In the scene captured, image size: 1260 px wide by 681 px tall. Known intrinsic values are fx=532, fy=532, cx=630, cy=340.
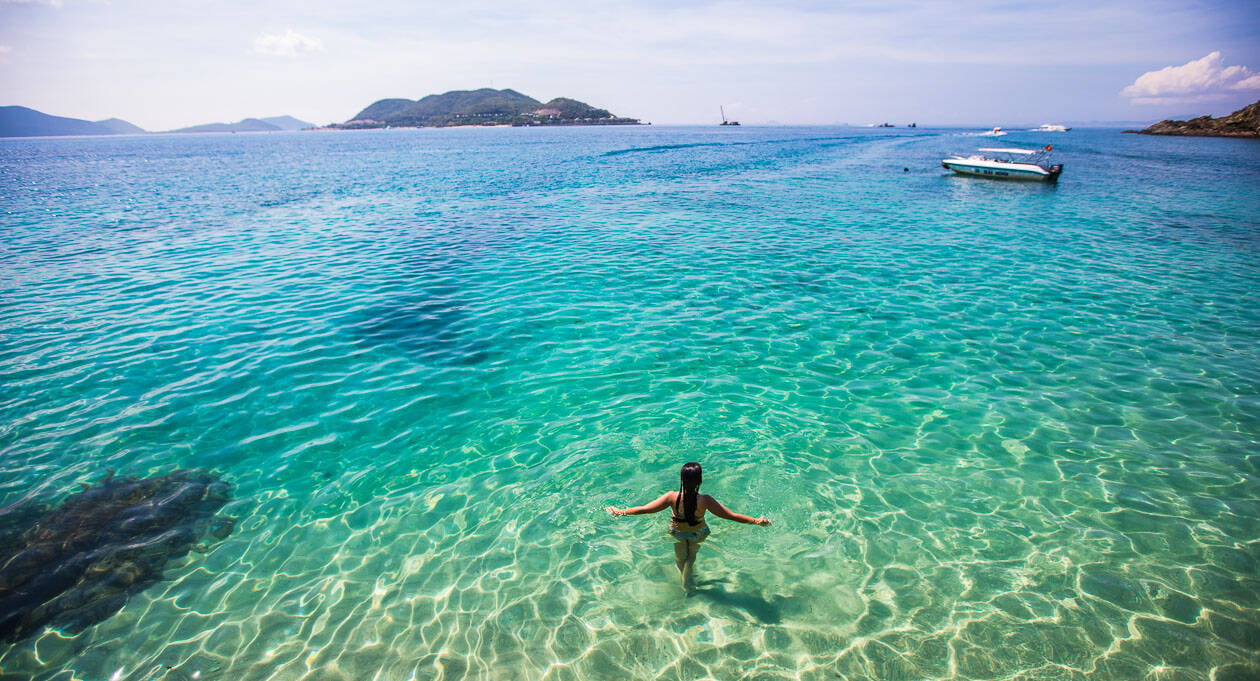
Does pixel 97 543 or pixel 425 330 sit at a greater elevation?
pixel 425 330

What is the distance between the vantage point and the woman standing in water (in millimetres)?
6561

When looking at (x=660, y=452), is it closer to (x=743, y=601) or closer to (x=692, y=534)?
(x=692, y=534)

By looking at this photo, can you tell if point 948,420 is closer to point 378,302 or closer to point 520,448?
point 520,448

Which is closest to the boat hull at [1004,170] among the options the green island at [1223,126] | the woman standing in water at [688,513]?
the woman standing in water at [688,513]

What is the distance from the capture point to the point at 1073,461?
957 centimetres

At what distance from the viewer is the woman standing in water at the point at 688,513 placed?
21.5ft

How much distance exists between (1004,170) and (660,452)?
179ft

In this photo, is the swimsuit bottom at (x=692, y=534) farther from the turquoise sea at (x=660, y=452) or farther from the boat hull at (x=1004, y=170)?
the boat hull at (x=1004, y=170)

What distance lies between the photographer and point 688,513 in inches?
263

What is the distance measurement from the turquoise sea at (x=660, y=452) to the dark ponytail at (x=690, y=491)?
55.1 inches

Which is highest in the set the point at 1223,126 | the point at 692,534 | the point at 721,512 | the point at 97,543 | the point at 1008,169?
the point at 1223,126

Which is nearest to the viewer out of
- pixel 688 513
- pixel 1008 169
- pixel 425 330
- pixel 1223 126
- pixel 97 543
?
pixel 688 513

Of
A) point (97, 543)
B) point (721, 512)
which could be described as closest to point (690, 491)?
point (721, 512)

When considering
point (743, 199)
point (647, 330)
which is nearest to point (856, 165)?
point (743, 199)
